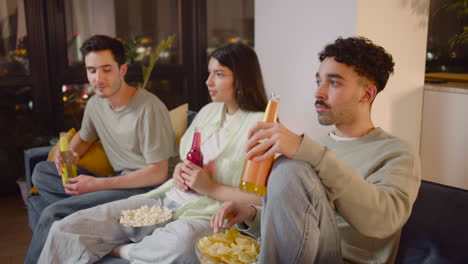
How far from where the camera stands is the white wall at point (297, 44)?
2.40m

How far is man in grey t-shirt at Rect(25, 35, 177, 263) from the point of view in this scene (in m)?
2.34

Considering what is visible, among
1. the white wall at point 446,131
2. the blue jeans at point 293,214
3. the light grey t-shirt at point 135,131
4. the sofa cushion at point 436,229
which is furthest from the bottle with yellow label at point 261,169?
the white wall at point 446,131

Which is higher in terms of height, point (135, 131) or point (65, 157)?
point (135, 131)

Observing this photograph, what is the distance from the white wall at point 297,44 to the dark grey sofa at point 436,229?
3.22 ft

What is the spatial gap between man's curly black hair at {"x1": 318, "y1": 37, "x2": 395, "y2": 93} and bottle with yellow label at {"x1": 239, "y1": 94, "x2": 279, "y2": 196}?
40 cm

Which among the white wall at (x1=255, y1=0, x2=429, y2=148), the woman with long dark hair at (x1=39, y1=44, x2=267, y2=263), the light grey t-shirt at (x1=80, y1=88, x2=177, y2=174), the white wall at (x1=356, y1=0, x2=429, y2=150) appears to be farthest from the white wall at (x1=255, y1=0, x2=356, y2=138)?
the light grey t-shirt at (x1=80, y1=88, x2=177, y2=174)

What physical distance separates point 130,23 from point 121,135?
1933mm

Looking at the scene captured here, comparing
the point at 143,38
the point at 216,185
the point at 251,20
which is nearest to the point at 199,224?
the point at 216,185

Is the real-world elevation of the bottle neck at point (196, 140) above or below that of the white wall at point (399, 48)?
below

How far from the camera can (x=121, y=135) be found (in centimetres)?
244

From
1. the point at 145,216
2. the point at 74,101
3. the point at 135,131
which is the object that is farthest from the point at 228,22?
the point at 145,216

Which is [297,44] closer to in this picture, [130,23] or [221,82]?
[221,82]

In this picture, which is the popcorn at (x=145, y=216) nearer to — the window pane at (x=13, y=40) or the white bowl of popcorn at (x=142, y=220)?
the white bowl of popcorn at (x=142, y=220)

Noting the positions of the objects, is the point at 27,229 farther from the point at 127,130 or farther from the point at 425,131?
the point at 425,131
